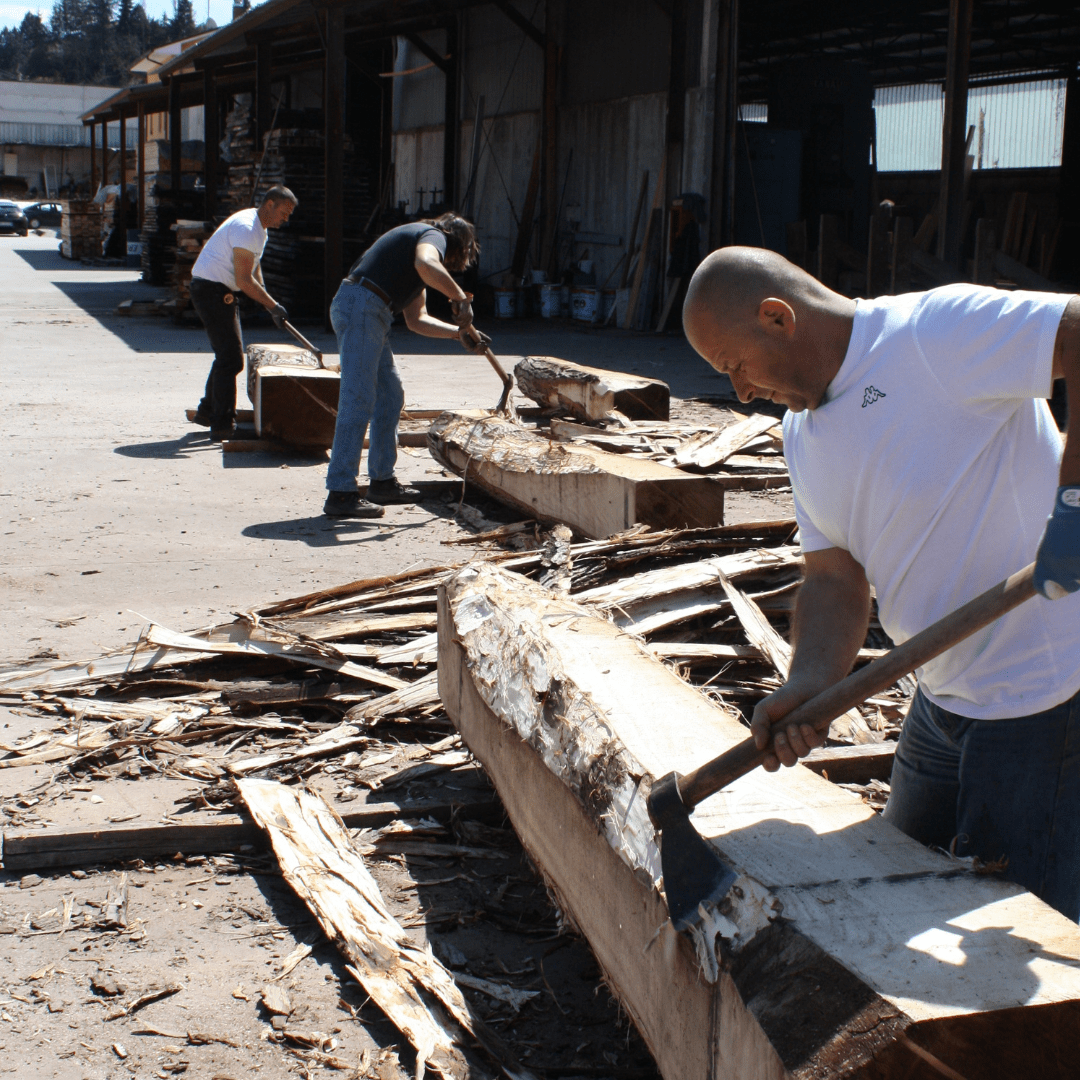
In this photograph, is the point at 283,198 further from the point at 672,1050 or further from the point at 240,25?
the point at 240,25

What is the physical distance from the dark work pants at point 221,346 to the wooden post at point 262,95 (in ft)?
38.2

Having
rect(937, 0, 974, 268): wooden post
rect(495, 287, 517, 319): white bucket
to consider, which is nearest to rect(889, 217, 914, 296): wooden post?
rect(937, 0, 974, 268): wooden post

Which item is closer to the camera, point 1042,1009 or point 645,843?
point 1042,1009

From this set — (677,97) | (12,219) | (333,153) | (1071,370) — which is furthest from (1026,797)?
(12,219)

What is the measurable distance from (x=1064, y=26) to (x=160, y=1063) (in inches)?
909

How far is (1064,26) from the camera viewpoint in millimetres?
20531

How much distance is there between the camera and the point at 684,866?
197 cm

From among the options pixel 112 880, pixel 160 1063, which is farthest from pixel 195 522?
pixel 160 1063

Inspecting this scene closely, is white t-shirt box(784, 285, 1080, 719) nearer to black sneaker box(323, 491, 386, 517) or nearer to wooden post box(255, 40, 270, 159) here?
black sneaker box(323, 491, 386, 517)

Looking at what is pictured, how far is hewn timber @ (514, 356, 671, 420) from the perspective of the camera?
29.4 feet

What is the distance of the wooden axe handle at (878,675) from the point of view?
180 centimetres

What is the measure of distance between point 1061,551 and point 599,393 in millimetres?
7354

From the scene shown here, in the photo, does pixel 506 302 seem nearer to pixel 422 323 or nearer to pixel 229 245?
pixel 229 245

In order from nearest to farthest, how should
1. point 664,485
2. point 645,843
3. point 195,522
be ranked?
point 645,843, point 664,485, point 195,522
